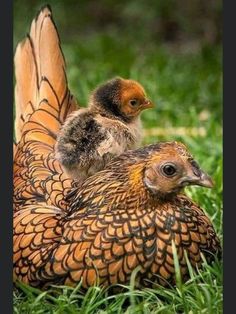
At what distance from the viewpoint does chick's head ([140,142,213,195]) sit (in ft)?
8.59

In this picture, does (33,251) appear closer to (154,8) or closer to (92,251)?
(92,251)

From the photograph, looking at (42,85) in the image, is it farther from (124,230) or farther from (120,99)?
(124,230)

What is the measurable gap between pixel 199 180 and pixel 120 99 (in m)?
0.61

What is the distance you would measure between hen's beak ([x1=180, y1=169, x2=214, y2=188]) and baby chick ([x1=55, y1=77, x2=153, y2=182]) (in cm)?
40

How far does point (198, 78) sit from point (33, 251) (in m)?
3.36

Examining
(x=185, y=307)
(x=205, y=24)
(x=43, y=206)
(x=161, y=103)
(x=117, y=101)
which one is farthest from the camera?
(x=205, y=24)

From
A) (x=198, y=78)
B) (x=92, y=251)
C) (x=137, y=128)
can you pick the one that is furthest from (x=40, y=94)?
(x=198, y=78)

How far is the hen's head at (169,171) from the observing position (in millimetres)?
2619

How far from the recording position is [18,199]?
2.98m

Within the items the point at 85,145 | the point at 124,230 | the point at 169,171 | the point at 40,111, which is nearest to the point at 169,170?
the point at 169,171

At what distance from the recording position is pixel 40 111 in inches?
135

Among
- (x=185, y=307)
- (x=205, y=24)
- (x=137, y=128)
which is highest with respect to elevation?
(x=205, y=24)

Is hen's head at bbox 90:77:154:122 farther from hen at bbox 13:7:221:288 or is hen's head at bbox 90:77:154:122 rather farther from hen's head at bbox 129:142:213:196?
hen's head at bbox 129:142:213:196

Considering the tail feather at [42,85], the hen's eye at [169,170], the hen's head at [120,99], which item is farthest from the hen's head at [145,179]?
the tail feather at [42,85]
